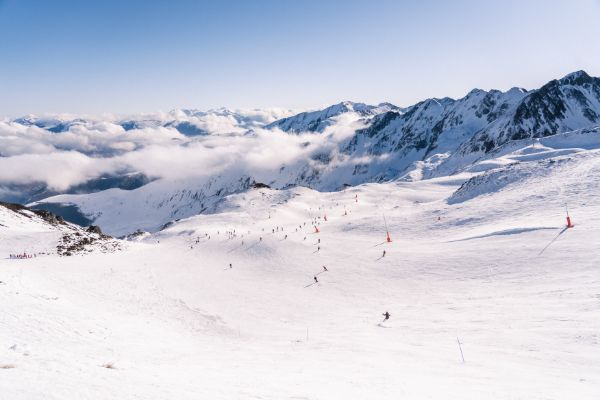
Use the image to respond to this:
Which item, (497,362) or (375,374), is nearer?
(375,374)

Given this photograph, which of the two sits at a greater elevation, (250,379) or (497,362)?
(250,379)

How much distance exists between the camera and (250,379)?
38.0 feet

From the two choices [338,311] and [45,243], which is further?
[45,243]

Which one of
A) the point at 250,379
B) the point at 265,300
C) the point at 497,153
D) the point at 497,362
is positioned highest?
the point at 497,153

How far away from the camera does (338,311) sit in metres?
26.8

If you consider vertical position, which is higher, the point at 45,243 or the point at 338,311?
the point at 45,243

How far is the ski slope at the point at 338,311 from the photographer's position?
36.8ft

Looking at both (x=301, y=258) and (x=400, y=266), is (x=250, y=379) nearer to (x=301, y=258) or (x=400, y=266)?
(x=400, y=266)

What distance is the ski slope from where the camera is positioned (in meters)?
11.2

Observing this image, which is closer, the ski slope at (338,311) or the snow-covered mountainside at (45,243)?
the ski slope at (338,311)

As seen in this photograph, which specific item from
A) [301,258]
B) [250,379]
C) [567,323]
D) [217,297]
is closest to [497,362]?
[567,323]

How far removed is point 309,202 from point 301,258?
56145mm

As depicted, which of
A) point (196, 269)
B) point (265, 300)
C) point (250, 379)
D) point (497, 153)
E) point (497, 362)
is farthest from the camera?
point (497, 153)

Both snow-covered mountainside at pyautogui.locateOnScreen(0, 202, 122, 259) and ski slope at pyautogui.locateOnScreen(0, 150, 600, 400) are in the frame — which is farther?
snow-covered mountainside at pyautogui.locateOnScreen(0, 202, 122, 259)
